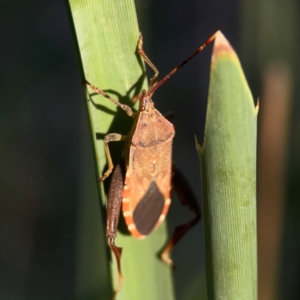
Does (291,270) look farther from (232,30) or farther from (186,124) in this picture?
(232,30)

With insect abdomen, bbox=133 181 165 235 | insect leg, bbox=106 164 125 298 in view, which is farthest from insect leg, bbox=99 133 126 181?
insect abdomen, bbox=133 181 165 235

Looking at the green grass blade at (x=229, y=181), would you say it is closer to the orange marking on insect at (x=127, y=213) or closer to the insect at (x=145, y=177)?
the insect at (x=145, y=177)

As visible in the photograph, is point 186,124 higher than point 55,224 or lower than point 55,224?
higher

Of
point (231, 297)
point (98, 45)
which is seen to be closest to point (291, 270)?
point (231, 297)

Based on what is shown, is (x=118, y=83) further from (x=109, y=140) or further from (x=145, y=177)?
(x=145, y=177)

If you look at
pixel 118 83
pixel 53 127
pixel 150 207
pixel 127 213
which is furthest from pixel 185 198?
pixel 53 127

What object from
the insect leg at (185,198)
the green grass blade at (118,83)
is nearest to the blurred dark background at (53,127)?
the insect leg at (185,198)

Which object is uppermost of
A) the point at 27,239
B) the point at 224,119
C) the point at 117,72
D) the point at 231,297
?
the point at 117,72
